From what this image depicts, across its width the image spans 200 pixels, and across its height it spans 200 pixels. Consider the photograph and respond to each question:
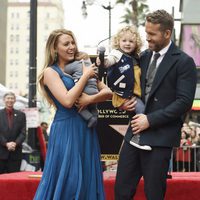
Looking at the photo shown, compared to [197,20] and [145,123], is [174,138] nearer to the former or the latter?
[145,123]

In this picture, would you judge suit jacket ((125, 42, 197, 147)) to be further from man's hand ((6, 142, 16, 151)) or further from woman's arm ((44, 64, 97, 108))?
man's hand ((6, 142, 16, 151))

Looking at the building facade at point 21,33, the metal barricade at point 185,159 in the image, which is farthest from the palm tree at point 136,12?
the building facade at point 21,33

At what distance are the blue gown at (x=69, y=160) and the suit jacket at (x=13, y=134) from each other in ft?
19.2

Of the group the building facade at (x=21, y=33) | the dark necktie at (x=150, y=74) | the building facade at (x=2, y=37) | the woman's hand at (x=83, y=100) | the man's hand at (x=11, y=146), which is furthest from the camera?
the building facade at (x=21, y=33)

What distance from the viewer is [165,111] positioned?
4219 mm

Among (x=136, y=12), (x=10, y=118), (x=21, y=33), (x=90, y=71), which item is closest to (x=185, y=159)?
(x=10, y=118)

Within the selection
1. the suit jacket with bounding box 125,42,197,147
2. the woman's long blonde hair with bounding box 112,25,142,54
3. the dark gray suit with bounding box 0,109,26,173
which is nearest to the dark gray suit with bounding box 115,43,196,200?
the suit jacket with bounding box 125,42,197,147

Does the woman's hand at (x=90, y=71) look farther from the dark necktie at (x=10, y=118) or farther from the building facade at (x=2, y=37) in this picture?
the building facade at (x=2, y=37)

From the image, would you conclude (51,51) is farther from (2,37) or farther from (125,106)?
(2,37)

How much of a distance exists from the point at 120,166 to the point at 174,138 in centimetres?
49

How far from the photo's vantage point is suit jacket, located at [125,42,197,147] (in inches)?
166

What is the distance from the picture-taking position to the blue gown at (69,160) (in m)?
4.59

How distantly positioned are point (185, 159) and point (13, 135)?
128 inches

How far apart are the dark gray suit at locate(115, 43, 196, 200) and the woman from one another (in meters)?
0.48
